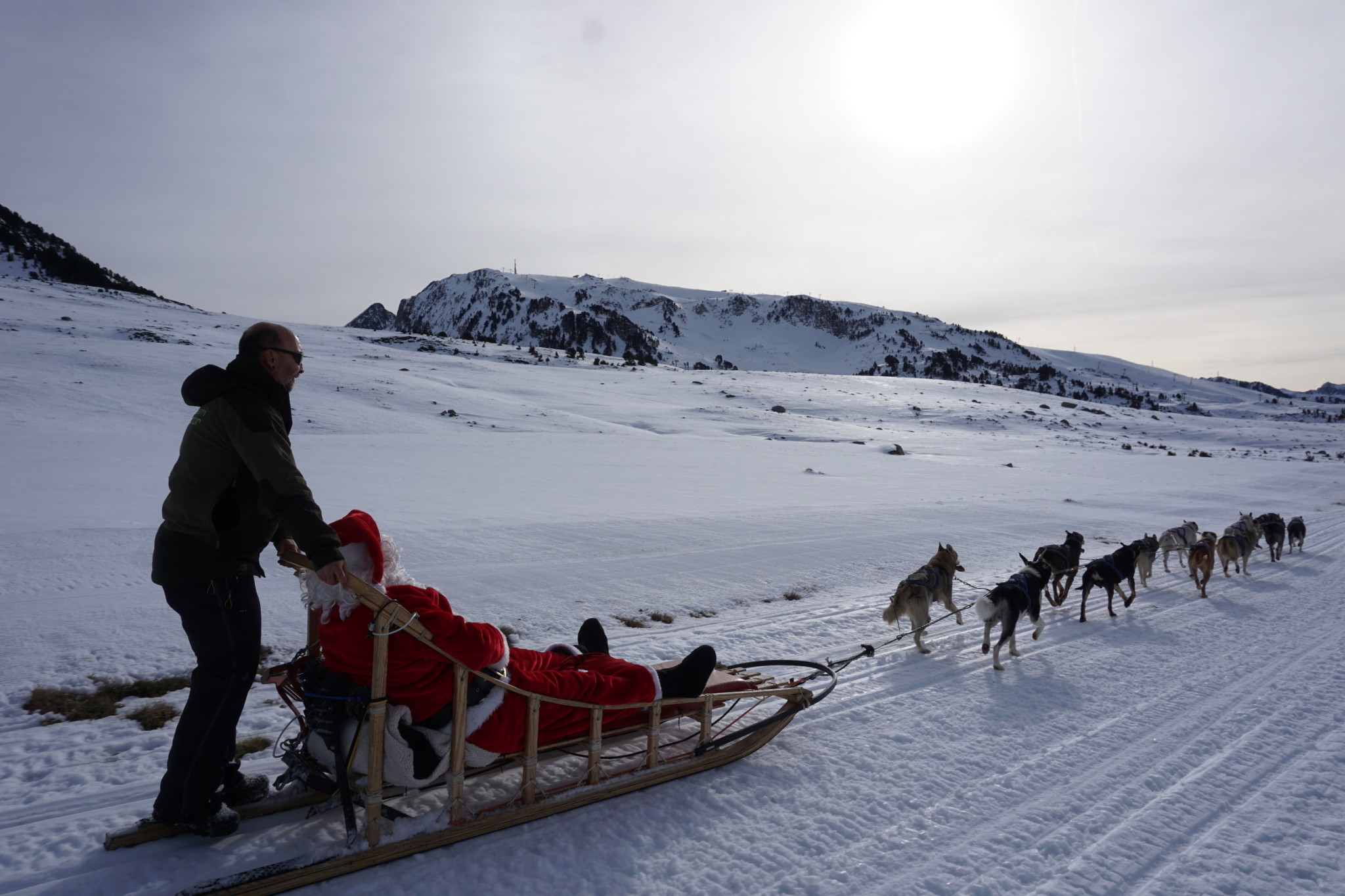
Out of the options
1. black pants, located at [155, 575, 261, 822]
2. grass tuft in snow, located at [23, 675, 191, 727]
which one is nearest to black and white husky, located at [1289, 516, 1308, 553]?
black pants, located at [155, 575, 261, 822]

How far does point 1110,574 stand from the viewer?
7.82 meters

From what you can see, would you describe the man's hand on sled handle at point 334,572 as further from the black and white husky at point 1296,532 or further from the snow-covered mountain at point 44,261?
the snow-covered mountain at point 44,261

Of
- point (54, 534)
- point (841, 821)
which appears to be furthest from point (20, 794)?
point (54, 534)

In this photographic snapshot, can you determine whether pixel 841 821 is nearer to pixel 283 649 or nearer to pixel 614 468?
pixel 283 649

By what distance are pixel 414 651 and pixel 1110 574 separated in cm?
778

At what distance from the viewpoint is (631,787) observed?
12.5 feet

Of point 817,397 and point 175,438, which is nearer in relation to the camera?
point 175,438

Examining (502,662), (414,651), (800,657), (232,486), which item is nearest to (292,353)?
(232,486)

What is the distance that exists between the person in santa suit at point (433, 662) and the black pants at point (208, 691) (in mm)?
347

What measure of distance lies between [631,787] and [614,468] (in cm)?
1549

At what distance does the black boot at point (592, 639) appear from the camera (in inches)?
182

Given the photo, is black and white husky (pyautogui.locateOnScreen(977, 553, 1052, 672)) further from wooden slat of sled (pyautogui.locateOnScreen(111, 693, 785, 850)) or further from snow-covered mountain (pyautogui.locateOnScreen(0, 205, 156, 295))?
snow-covered mountain (pyautogui.locateOnScreen(0, 205, 156, 295))

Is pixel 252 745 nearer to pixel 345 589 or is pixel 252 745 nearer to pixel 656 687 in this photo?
pixel 345 589

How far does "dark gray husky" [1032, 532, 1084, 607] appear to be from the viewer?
→ 316 inches
